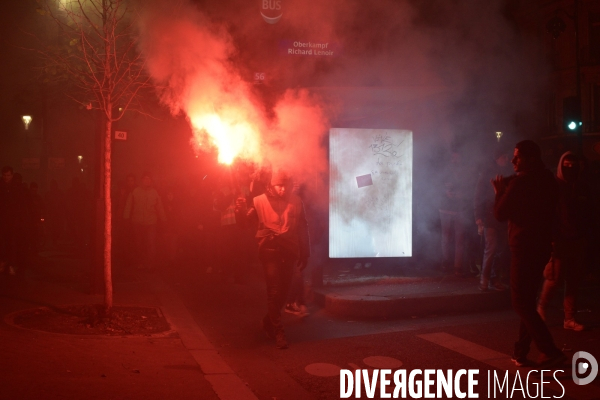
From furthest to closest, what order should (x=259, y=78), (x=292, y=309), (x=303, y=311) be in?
(x=259, y=78) < (x=292, y=309) < (x=303, y=311)

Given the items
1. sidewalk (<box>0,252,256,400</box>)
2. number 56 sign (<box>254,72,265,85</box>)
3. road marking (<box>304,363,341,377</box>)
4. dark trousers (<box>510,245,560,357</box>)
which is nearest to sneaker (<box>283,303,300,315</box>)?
sidewalk (<box>0,252,256,400</box>)

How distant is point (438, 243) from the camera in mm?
9773

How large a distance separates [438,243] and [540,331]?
16.5ft

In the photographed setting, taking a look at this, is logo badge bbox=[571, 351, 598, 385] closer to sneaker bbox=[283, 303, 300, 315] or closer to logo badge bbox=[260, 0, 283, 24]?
sneaker bbox=[283, 303, 300, 315]

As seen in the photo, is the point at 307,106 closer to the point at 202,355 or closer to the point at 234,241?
the point at 234,241

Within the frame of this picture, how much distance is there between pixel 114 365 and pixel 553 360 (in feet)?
11.7

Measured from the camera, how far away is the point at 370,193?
9297 millimetres

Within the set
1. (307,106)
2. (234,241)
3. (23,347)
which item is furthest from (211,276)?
(23,347)

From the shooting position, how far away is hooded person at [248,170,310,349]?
19.4ft

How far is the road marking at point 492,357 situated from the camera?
4410 mm

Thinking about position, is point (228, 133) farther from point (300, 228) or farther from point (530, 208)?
point (530, 208)

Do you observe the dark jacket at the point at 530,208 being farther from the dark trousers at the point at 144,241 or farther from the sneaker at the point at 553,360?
the dark trousers at the point at 144,241

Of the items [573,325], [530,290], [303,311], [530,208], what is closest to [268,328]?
[303,311]

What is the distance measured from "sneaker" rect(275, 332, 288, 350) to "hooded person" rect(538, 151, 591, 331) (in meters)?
2.62
